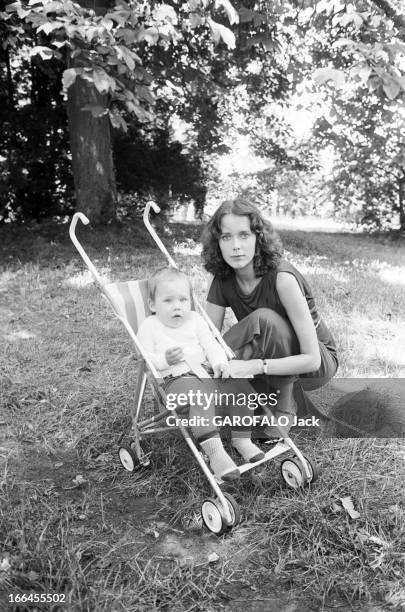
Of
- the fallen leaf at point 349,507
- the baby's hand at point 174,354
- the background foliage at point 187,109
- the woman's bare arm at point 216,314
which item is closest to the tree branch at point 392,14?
the background foliage at point 187,109

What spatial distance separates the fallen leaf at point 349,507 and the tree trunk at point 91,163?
709 centimetres

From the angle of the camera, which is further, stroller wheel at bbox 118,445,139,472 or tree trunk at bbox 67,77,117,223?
tree trunk at bbox 67,77,117,223

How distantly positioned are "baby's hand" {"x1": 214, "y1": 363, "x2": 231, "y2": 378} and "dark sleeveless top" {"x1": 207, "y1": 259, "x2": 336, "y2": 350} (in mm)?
439

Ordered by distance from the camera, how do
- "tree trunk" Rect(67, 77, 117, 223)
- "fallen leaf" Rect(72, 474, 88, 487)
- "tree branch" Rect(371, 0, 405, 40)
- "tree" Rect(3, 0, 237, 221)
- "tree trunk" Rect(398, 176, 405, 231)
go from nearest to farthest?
"fallen leaf" Rect(72, 474, 88, 487)
"tree" Rect(3, 0, 237, 221)
"tree branch" Rect(371, 0, 405, 40)
"tree trunk" Rect(67, 77, 117, 223)
"tree trunk" Rect(398, 176, 405, 231)

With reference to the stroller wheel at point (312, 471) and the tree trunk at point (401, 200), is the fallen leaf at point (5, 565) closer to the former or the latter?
the stroller wheel at point (312, 471)

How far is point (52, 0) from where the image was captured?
4.76 meters

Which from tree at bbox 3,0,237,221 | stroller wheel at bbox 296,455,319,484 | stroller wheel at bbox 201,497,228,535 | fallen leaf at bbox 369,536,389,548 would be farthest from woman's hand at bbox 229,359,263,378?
tree at bbox 3,0,237,221

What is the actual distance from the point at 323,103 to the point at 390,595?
965 centimetres

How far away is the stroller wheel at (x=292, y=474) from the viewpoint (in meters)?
2.60

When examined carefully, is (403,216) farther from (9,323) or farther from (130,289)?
(130,289)

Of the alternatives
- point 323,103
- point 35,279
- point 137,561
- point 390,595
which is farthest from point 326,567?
point 323,103

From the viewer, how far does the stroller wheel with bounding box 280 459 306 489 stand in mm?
2601

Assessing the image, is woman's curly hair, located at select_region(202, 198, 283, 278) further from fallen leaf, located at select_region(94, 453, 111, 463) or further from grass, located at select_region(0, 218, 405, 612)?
fallen leaf, located at select_region(94, 453, 111, 463)

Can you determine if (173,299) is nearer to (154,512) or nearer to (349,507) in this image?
(154,512)
